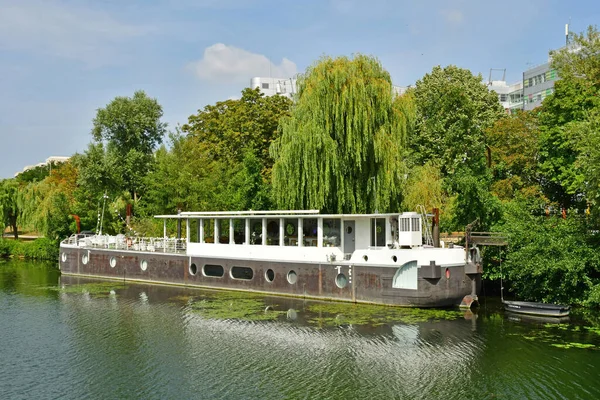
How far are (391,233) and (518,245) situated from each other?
698 cm

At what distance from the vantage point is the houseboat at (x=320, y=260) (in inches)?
1105

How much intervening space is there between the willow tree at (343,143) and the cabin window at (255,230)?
6.20ft

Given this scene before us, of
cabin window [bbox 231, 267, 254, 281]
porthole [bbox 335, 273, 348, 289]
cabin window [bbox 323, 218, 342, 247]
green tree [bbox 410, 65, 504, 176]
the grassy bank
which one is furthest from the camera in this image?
the grassy bank

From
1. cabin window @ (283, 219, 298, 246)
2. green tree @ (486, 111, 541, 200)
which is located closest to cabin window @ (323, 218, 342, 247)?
cabin window @ (283, 219, 298, 246)

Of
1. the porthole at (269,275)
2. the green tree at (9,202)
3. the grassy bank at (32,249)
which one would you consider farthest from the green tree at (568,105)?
the green tree at (9,202)

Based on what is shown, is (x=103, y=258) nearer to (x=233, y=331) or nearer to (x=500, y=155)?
(x=233, y=331)

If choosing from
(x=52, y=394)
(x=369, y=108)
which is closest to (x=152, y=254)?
(x=369, y=108)

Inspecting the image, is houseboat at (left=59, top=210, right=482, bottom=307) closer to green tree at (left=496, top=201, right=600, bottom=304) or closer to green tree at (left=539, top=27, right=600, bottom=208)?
green tree at (left=496, top=201, right=600, bottom=304)

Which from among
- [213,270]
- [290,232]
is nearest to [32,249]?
[213,270]

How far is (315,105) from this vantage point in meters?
35.2

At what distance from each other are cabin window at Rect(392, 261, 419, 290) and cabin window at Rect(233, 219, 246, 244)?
11491mm

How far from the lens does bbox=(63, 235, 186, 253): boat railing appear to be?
129 feet

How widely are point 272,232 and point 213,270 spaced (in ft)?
15.9

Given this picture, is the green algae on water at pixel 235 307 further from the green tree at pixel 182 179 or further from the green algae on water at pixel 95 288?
the green tree at pixel 182 179
